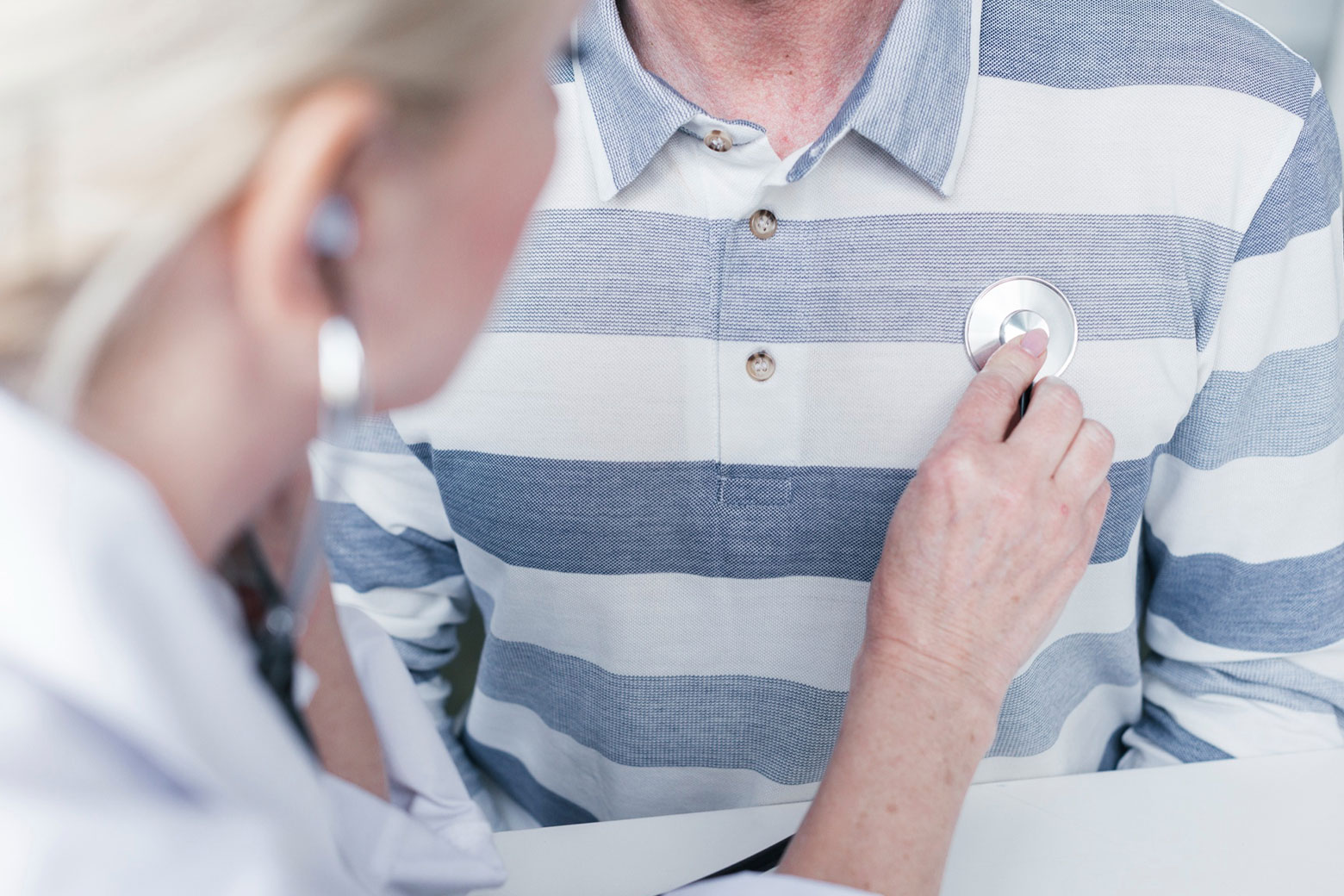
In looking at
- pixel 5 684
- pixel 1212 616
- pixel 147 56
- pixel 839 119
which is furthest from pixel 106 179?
pixel 1212 616

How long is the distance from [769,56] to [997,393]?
1.04 feet

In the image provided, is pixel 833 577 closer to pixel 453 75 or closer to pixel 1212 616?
pixel 1212 616

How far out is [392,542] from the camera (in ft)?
3.23

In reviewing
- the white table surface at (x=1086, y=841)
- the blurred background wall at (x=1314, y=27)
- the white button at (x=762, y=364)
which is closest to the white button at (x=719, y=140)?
the white button at (x=762, y=364)

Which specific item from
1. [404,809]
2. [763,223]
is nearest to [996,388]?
[763,223]

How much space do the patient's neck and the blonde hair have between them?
1.71 ft

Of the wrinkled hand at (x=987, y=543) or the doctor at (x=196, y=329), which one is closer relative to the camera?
the doctor at (x=196, y=329)

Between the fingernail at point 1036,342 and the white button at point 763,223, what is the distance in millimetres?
207

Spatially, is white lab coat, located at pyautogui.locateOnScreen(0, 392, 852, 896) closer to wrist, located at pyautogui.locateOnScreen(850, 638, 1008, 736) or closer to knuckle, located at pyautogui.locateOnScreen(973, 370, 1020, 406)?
wrist, located at pyautogui.locateOnScreen(850, 638, 1008, 736)

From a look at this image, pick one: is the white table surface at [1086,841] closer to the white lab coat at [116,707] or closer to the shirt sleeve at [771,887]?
the shirt sleeve at [771,887]

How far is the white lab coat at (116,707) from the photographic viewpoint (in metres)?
0.33

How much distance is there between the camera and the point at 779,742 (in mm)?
916

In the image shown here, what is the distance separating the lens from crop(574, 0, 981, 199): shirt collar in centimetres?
78

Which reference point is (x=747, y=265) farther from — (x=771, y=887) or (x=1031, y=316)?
(x=771, y=887)
